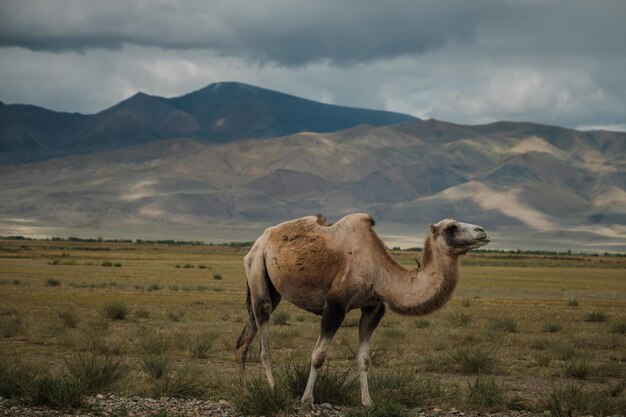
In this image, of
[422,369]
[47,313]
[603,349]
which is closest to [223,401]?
[422,369]

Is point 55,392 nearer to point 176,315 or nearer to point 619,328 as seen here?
point 176,315

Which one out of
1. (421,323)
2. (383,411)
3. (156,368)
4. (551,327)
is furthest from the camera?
(421,323)

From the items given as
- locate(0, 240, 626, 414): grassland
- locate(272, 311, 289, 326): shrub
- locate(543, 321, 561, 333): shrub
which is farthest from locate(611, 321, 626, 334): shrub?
locate(272, 311, 289, 326): shrub

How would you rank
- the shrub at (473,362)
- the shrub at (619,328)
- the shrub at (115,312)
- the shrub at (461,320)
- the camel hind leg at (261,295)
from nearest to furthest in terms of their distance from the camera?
1. the camel hind leg at (261,295)
2. the shrub at (473,362)
3. the shrub at (619,328)
4. the shrub at (115,312)
5. the shrub at (461,320)

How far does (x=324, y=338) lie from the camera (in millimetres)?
13312

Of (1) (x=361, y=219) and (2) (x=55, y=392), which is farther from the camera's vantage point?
(1) (x=361, y=219)

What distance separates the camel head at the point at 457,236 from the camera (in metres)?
13.1

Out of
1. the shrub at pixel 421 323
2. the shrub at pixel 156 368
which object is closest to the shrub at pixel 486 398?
the shrub at pixel 156 368

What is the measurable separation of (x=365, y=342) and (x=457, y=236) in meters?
2.10

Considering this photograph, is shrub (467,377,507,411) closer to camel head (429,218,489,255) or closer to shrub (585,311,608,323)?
camel head (429,218,489,255)

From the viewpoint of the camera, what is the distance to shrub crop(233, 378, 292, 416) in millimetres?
13078

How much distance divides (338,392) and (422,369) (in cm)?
599

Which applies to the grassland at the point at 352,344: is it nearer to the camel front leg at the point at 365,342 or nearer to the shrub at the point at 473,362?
the shrub at the point at 473,362

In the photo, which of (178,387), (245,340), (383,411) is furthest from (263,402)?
(245,340)
